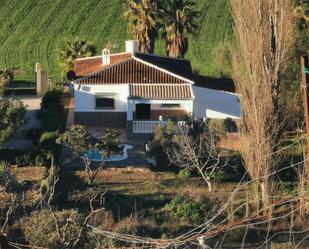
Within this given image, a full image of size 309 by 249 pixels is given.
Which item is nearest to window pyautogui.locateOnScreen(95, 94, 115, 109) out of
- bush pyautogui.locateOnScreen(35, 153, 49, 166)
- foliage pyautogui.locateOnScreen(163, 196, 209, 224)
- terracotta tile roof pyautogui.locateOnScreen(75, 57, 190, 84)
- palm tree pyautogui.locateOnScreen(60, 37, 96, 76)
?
terracotta tile roof pyautogui.locateOnScreen(75, 57, 190, 84)

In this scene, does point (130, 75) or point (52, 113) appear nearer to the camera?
point (52, 113)

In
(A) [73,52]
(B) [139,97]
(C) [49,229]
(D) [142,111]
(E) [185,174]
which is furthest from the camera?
(A) [73,52]

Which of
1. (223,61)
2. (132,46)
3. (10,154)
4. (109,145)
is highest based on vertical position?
(132,46)

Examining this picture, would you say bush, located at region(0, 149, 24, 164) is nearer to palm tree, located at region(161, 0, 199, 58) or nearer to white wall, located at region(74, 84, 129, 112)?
white wall, located at region(74, 84, 129, 112)

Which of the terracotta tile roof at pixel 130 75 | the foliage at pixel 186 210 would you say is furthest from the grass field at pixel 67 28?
the foliage at pixel 186 210

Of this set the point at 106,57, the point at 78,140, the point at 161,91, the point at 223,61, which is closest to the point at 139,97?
the point at 161,91

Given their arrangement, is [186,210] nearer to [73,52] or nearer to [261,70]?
[261,70]

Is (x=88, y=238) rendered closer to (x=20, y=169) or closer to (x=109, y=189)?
(x=109, y=189)
